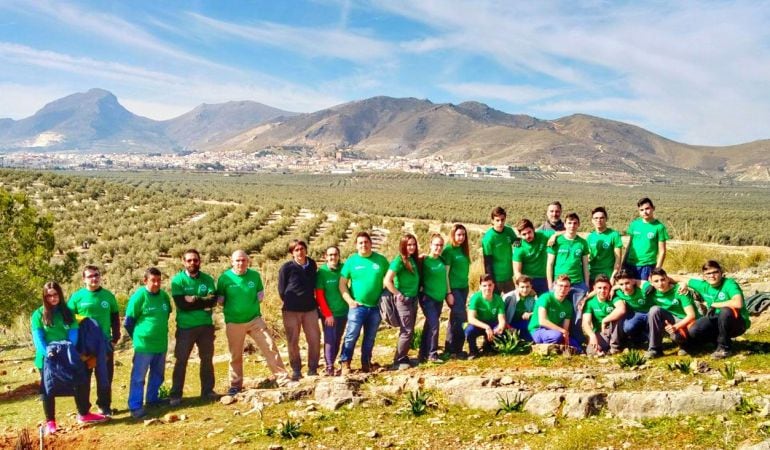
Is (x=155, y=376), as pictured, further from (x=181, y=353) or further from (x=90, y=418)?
(x=90, y=418)

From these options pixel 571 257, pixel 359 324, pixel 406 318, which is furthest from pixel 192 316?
pixel 571 257

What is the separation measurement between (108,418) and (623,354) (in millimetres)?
5981

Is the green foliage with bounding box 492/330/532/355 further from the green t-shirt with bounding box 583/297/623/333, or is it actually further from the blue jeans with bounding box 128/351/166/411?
the blue jeans with bounding box 128/351/166/411

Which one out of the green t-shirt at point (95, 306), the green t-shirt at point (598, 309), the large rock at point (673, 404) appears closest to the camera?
the large rock at point (673, 404)

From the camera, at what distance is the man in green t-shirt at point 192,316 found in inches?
281

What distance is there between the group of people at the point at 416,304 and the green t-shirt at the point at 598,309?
16 mm

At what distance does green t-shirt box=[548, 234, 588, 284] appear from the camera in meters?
7.96

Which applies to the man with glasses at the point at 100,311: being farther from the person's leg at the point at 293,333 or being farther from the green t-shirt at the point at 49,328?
the person's leg at the point at 293,333

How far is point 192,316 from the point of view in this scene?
7258mm

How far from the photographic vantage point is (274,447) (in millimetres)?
5477

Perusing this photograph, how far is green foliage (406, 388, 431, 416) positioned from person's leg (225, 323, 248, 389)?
2278 millimetres

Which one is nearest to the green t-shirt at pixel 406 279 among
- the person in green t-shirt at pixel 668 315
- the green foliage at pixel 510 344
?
the green foliage at pixel 510 344

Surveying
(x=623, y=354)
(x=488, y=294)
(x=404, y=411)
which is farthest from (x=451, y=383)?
(x=623, y=354)

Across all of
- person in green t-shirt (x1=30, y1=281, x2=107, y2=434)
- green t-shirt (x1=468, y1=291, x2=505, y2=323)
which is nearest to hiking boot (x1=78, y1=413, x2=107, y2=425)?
person in green t-shirt (x1=30, y1=281, x2=107, y2=434)
